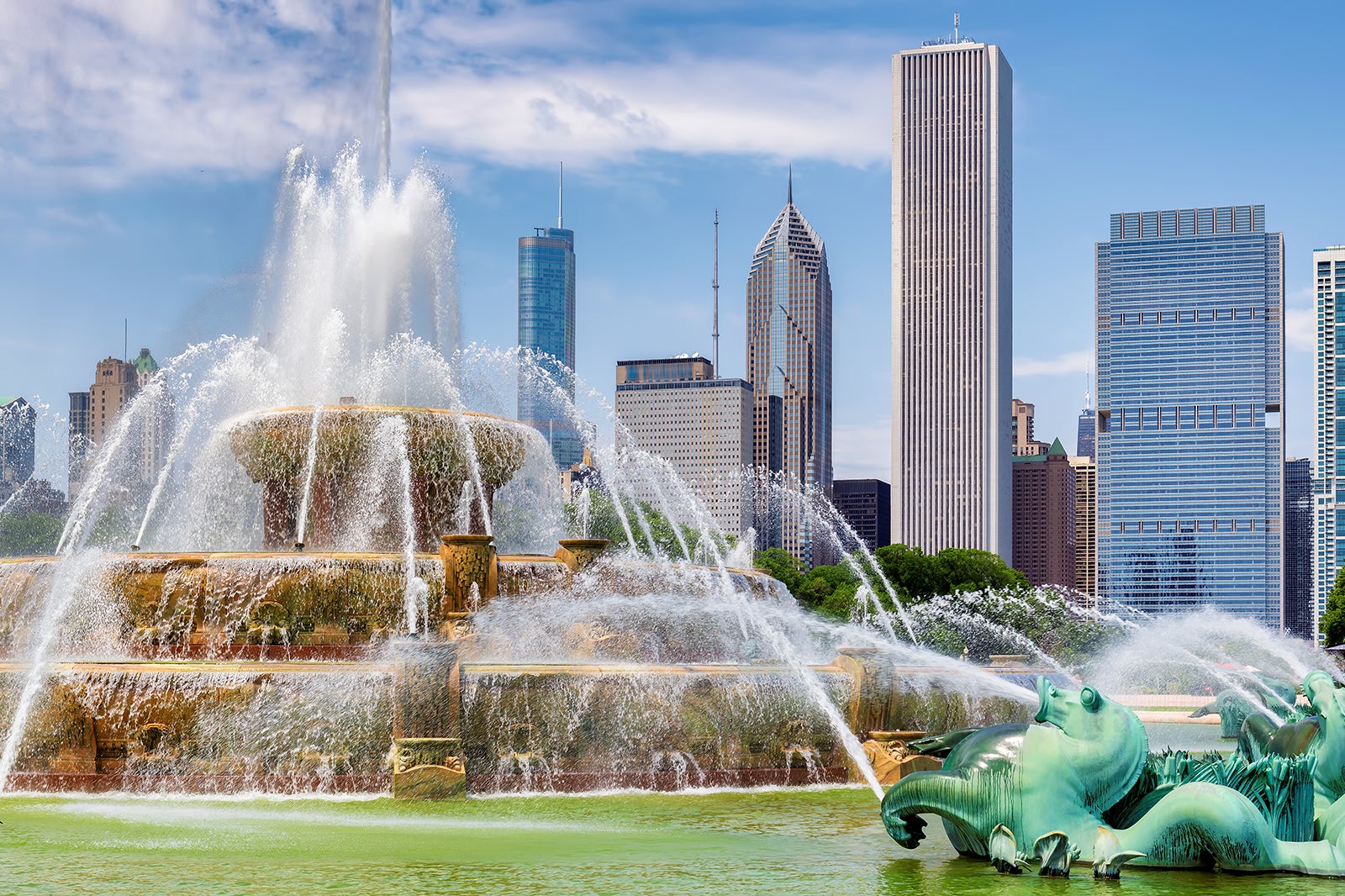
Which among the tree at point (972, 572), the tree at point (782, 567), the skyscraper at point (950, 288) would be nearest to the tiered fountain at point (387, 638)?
the tree at point (782, 567)

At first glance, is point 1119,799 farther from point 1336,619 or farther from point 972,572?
point 972,572

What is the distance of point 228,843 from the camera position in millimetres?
14055

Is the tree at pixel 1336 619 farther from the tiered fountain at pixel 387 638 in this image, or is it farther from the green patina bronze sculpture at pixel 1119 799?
the green patina bronze sculpture at pixel 1119 799

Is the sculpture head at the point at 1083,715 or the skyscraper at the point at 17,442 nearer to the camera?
the sculpture head at the point at 1083,715

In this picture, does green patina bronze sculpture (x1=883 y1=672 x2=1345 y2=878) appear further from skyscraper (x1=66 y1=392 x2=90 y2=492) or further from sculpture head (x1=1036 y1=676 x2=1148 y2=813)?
skyscraper (x1=66 y1=392 x2=90 y2=492)

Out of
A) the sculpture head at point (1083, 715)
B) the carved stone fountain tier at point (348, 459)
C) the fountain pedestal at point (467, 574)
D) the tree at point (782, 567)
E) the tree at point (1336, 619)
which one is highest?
the carved stone fountain tier at point (348, 459)

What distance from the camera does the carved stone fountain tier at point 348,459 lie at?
27.5 m

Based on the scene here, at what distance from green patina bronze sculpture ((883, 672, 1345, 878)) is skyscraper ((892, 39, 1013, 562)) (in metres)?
184

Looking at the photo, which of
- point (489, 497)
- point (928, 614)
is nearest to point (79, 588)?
point (489, 497)

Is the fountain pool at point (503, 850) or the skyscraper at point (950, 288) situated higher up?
the skyscraper at point (950, 288)

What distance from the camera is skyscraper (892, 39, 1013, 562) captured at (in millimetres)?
196125

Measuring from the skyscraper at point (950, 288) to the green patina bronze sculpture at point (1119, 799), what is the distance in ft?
603

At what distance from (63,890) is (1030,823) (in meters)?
7.31

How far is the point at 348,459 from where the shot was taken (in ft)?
90.4
